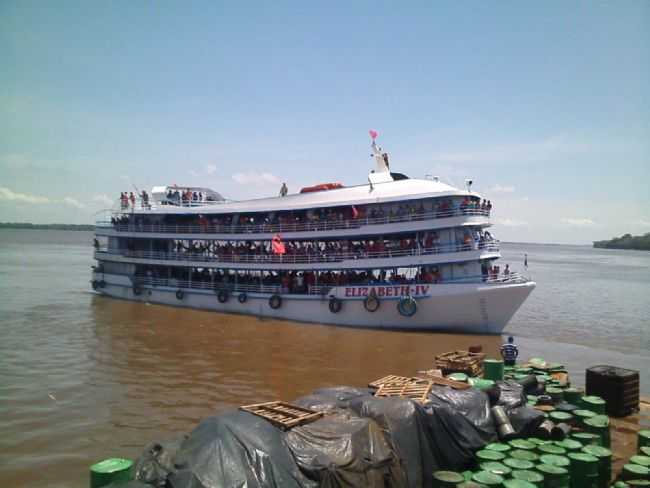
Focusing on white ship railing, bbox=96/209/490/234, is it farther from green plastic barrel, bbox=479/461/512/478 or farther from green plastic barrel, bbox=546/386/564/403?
green plastic barrel, bbox=479/461/512/478

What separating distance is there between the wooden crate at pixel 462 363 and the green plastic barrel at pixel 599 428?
3322 mm

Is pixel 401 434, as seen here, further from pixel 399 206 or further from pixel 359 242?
pixel 359 242

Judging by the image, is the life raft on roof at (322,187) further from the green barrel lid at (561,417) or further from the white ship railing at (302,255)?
the green barrel lid at (561,417)

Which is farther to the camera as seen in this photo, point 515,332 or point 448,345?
point 515,332

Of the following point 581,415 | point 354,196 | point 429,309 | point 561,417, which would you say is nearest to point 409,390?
point 561,417

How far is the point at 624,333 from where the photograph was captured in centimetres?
2211

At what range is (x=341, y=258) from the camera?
863 inches

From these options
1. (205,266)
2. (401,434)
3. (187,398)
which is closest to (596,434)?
(401,434)

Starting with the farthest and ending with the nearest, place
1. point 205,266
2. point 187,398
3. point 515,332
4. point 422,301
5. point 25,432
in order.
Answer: point 205,266 → point 515,332 → point 422,301 → point 187,398 → point 25,432

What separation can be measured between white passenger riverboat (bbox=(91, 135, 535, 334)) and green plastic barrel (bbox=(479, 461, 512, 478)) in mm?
12674

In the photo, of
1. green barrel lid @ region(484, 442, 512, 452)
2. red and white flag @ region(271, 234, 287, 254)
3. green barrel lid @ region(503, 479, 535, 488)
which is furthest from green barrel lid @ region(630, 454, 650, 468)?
red and white flag @ region(271, 234, 287, 254)

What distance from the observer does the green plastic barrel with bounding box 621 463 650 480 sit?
6785mm

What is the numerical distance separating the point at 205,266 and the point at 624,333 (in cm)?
2186

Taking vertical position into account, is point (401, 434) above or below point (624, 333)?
above
